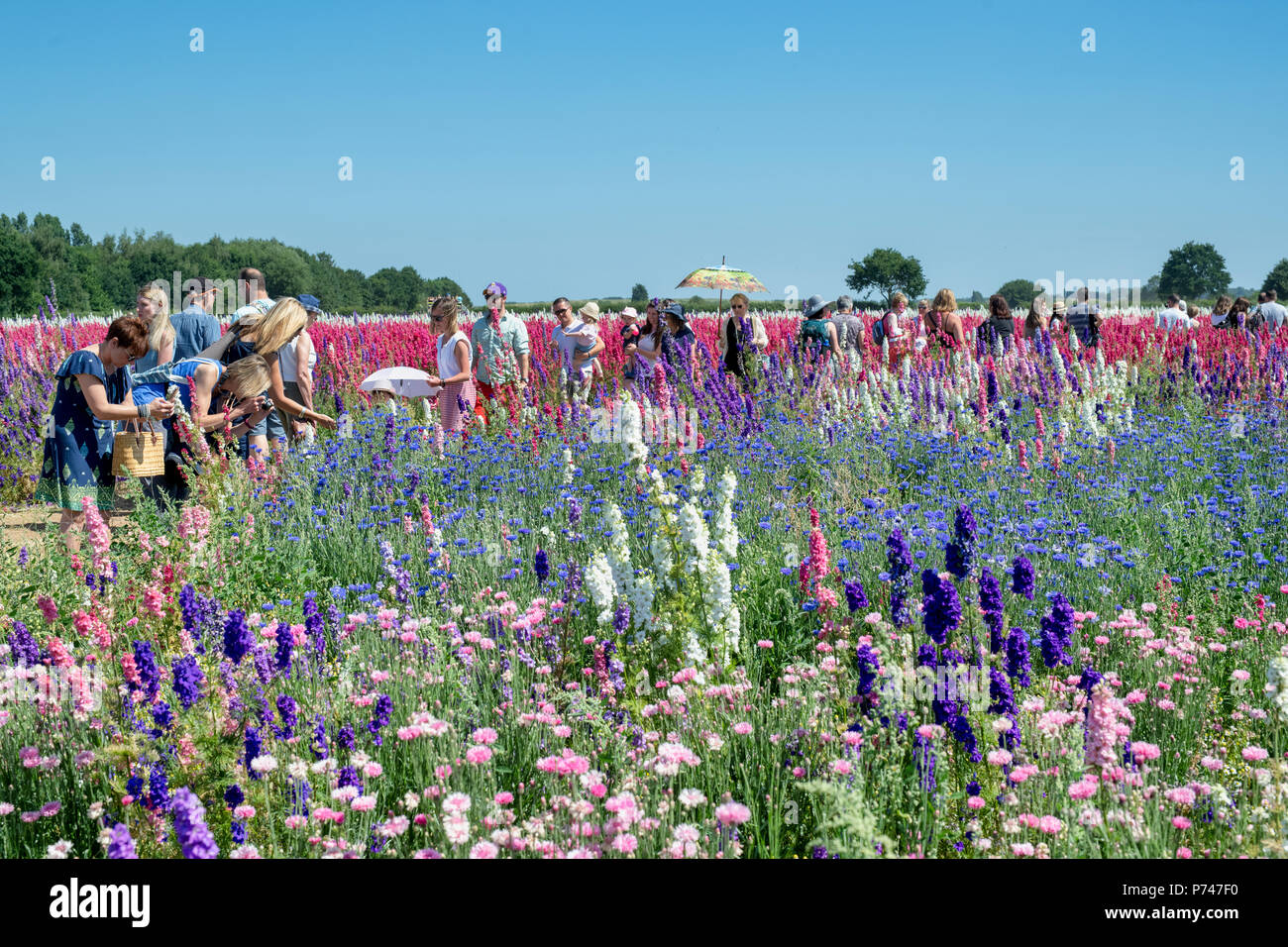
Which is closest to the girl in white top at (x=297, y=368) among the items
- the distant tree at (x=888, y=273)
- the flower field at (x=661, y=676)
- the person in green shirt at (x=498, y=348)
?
the flower field at (x=661, y=676)

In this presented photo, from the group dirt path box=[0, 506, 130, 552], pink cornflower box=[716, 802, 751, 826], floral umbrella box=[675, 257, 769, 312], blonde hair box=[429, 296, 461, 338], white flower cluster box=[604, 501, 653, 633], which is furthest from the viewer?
floral umbrella box=[675, 257, 769, 312]

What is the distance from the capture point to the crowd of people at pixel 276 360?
5004mm

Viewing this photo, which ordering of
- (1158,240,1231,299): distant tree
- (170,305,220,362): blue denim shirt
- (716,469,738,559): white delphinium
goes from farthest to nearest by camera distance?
(1158,240,1231,299): distant tree < (170,305,220,362): blue denim shirt < (716,469,738,559): white delphinium

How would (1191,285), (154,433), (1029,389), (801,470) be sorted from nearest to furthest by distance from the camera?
(154,433) → (801,470) → (1029,389) → (1191,285)

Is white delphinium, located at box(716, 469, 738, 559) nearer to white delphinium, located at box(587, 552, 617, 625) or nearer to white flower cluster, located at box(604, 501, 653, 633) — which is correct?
white flower cluster, located at box(604, 501, 653, 633)

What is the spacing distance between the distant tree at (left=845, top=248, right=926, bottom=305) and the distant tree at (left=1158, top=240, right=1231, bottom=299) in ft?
97.7

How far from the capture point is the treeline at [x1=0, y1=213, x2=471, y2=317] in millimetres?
68312

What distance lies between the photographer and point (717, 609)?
2.98 metres

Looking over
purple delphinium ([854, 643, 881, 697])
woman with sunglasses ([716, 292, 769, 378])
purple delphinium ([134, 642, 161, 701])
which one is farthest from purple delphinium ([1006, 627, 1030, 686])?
woman with sunglasses ([716, 292, 769, 378])

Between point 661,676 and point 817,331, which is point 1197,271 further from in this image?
point 661,676

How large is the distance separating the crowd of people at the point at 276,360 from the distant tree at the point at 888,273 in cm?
9547

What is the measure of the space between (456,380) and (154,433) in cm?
286
